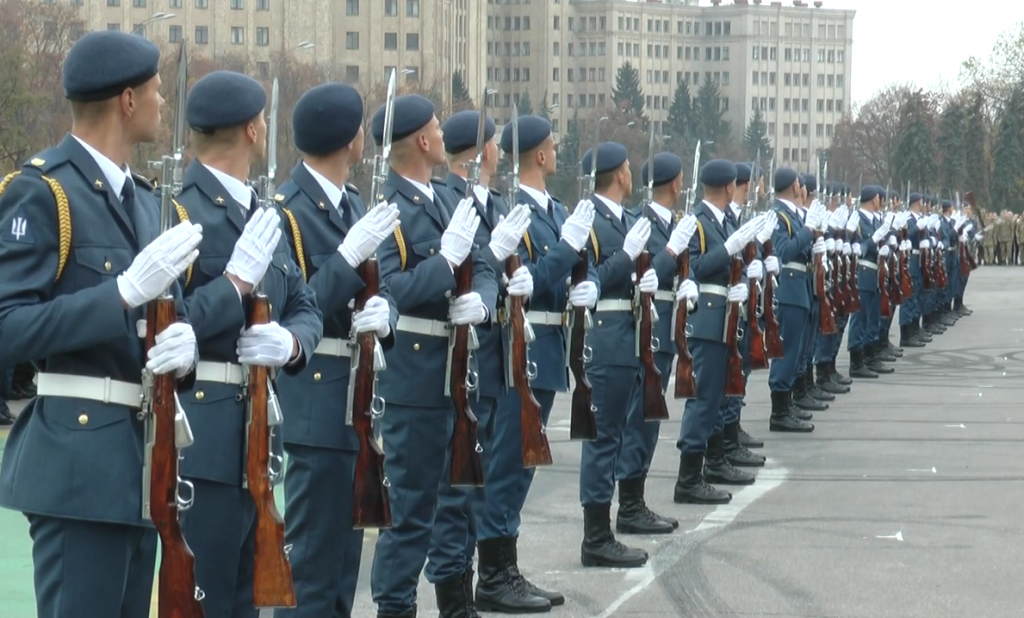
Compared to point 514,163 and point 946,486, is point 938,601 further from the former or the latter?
point 946,486

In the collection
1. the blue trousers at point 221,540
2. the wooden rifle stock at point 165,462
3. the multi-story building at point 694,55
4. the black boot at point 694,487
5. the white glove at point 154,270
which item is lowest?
the black boot at point 694,487

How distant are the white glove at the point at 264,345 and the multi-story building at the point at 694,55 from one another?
5678 inches

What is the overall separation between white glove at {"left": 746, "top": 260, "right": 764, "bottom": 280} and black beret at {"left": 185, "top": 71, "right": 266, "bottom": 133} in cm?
635

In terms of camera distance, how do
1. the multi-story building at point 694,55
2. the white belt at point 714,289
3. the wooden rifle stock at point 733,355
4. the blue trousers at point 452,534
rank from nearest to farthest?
1. the blue trousers at point 452,534
2. the wooden rifle stock at point 733,355
3. the white belt at point 714,289
4. the multi-story building at point 694,55

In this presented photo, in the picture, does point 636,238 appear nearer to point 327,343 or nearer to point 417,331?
point 417,331

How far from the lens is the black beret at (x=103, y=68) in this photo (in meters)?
4.18

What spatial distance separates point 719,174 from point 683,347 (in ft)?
4.25

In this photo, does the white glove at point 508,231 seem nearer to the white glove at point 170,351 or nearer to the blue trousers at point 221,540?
the blue trousers at point 221,540

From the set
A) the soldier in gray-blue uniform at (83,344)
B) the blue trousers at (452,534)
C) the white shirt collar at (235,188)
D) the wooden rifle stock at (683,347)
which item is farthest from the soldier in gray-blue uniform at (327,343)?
the wooden rifle stock at (683,347)

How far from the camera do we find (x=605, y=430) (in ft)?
26.7

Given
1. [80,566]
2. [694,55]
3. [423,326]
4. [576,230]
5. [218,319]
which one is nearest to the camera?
[80,566]

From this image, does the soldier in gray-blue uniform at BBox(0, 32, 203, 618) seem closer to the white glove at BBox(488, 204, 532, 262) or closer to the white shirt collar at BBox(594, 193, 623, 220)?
the white glove at BBox(488, 204, 532, 262)

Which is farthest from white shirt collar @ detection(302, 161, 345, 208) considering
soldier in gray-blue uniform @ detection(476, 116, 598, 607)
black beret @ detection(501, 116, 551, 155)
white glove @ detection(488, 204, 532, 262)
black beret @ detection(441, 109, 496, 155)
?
black beret @ detection(501, 116, 551, 155)

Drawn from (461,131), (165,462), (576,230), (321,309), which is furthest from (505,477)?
(165,462)
